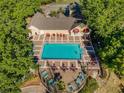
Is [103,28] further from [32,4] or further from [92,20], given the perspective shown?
[32,4]

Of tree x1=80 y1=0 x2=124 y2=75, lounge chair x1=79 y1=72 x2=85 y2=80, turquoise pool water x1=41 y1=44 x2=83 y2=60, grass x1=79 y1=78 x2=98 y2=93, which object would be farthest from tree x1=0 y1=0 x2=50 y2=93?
tree x1=80 y1=0 x2=124 y2=75

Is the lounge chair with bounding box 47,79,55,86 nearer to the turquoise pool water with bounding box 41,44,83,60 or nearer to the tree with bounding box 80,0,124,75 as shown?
the turquoise pool water with bounding box 41,44,83,60

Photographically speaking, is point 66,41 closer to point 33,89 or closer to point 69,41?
point 69,41

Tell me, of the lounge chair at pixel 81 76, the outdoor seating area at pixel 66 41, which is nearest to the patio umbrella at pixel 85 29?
the outdoor seating area at pixel 66 41

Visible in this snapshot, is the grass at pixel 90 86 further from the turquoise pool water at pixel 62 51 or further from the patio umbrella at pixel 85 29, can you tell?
the patio umbrella at pixel 85 29

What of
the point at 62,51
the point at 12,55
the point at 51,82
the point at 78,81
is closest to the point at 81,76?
the point at 78,81

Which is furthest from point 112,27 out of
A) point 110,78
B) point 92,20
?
point 110,78
